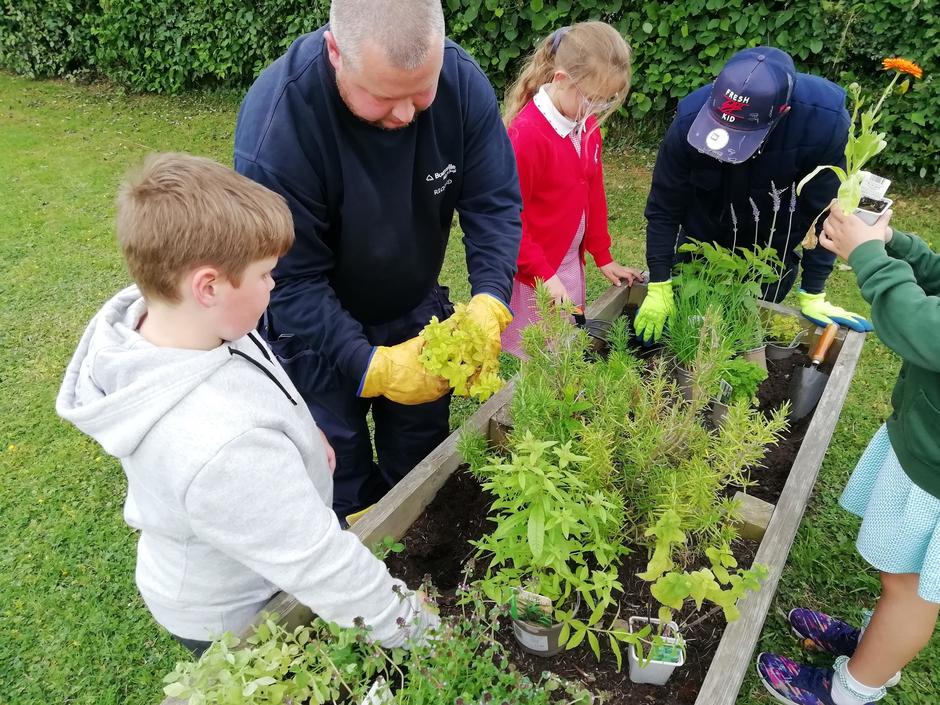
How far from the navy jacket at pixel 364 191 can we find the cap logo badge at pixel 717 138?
746mm

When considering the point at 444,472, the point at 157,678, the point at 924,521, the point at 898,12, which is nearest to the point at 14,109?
the point at 157,678

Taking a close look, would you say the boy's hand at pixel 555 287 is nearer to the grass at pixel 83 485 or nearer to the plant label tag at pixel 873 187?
the grass at pixel 83 485

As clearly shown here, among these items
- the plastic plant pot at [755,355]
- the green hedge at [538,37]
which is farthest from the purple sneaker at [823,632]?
the green hedge at [538,37]

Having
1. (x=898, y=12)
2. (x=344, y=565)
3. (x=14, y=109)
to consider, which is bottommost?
(x=14, y=109)

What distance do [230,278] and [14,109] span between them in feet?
31.7

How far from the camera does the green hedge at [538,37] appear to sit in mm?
5293

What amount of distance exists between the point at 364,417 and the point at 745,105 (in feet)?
6.23

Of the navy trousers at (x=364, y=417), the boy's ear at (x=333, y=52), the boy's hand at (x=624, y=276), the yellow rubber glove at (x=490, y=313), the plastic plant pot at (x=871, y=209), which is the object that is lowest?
the navy trousers at (x=364, y=417)

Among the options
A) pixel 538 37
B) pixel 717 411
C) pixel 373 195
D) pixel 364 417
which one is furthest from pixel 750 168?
pixel 538 37

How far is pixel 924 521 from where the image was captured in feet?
5.80

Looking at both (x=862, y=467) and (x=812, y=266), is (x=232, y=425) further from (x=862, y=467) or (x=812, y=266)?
(x=812, y=266)

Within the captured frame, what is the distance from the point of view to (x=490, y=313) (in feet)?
7.20

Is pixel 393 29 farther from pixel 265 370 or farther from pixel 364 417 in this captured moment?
pixel 364 417

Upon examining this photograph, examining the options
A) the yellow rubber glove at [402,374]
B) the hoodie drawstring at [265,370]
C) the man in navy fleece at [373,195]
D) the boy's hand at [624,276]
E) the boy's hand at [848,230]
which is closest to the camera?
the hoodie drawstring at [265,370]
